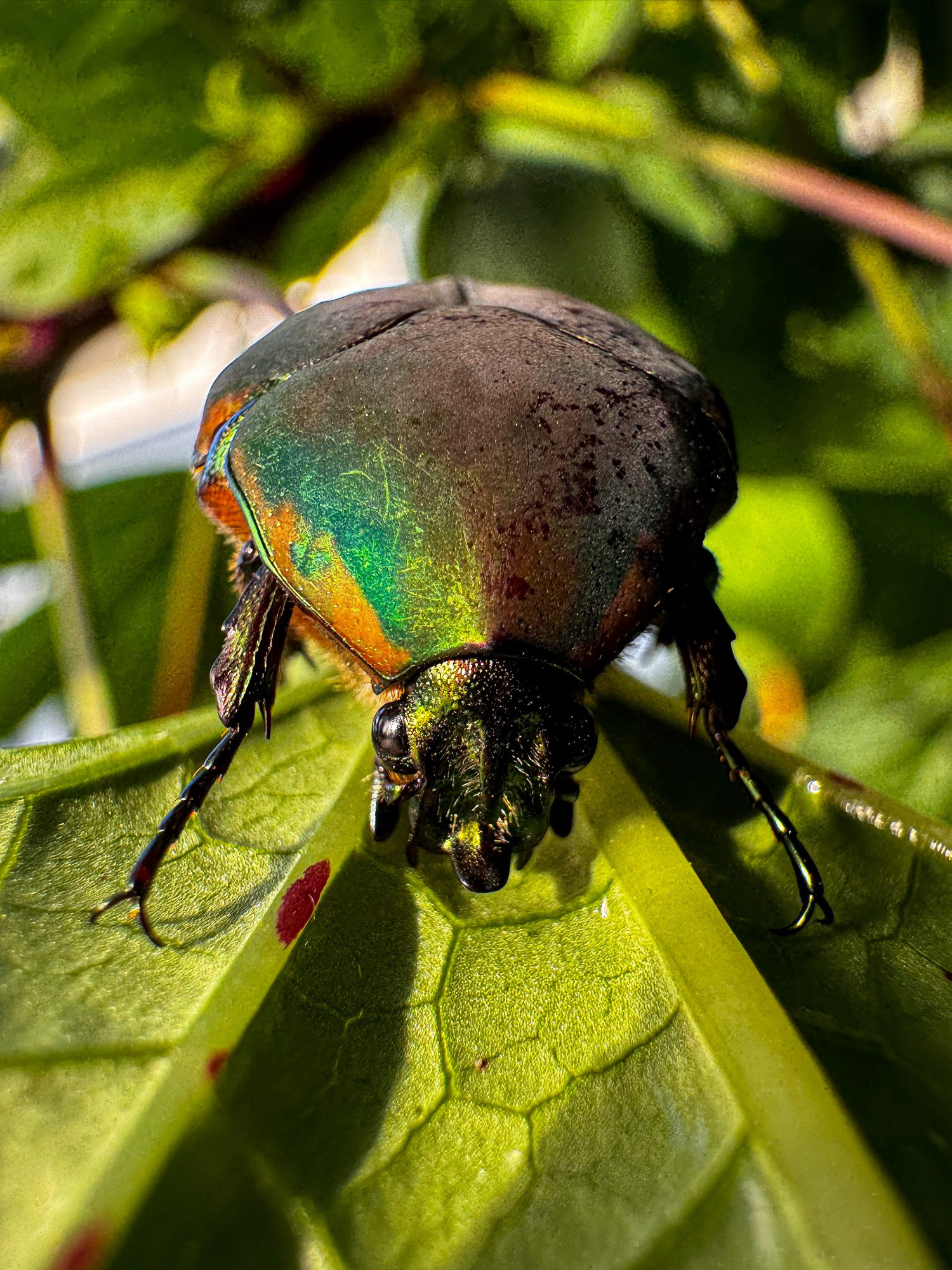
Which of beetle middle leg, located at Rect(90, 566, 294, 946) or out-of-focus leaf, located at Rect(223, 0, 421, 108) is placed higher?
out-of-focus leaf, located at Rect(223, 0, 421, 108)

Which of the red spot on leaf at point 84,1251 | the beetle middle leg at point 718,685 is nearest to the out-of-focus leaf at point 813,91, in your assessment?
the beetle middle leg at point 718,685

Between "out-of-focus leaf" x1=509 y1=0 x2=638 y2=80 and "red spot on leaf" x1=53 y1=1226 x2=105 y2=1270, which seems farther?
"out-of-focus leaf" x1=509 y1=0 x2=638 y2=80

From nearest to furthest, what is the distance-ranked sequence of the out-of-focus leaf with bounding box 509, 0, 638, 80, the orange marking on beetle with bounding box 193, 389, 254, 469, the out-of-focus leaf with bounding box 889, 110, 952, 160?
1. the orange marking on beetle with bounding box 193, 389, 254, 469
2. the out-of-focus leaf with bounding box 509, 0, 638, 80
3. the out-of-focus leaf with bounding box 889, 110, 952, 160

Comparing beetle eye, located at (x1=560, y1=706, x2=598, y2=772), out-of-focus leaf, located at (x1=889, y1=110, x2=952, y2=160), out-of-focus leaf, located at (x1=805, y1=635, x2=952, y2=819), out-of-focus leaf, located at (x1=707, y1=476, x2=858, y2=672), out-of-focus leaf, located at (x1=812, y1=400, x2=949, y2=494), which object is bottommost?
out-of-focus leaf, located at (x1=805, y1=635, x2=952, y2=819)

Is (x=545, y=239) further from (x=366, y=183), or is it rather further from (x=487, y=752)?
(x=487, y=752)

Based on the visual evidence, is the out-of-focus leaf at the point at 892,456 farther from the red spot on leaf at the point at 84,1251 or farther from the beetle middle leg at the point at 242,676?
the red spot on leaf at the point at 84,1251

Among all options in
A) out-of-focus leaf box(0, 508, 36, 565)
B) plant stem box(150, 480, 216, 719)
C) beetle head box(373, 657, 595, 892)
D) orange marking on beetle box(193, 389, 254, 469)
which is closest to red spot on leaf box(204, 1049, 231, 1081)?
beetle head box(373, 657, 595, 892)

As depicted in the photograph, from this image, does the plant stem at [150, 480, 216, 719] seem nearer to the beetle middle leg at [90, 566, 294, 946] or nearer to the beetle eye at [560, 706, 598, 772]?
the beetle middle leg at [90, 566, 294, 946]

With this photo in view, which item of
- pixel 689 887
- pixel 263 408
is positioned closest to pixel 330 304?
pixel 263 408

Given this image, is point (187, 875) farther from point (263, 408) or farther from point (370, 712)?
point (263, 408)
